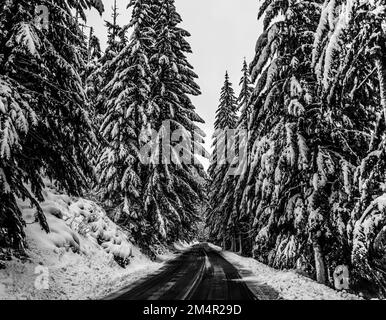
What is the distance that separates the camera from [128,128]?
18656mm

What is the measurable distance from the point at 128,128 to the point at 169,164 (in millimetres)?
4045

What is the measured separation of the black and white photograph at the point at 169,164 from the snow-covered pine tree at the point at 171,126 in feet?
0.86

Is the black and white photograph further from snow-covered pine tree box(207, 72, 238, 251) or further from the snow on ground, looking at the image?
snow-covered pine tree box(207, 72, 238, 251)

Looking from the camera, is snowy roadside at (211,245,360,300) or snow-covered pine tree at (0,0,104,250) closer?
snow-covered pine tree at (0,0,104,250)

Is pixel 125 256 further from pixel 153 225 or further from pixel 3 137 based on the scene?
pixel 3 137

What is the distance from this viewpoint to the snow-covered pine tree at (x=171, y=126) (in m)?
19.8

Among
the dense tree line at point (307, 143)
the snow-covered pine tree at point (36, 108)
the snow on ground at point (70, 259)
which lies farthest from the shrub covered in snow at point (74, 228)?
the dense tree line at point (307, 143)

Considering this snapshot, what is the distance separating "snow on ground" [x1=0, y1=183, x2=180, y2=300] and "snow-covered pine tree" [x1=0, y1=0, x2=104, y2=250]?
1.06 m

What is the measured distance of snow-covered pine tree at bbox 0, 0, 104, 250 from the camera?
6.45m

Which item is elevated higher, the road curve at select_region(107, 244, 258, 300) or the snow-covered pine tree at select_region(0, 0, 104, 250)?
the snow-covered pine tree at select_region(0, 0, 104, 250)

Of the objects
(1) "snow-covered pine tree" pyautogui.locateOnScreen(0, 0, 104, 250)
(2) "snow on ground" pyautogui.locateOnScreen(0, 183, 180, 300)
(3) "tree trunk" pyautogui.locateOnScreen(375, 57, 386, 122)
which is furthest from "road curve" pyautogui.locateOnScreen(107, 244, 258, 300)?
(3) "tree trunk" pyautogui.locateOnScreen(375, 57, 386, 122)

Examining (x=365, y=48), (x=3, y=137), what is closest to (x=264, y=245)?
(x=365, y=48)

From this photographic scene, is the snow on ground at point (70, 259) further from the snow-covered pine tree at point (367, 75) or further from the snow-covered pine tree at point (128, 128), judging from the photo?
the snow-covered pine tree at point (367, 75)
